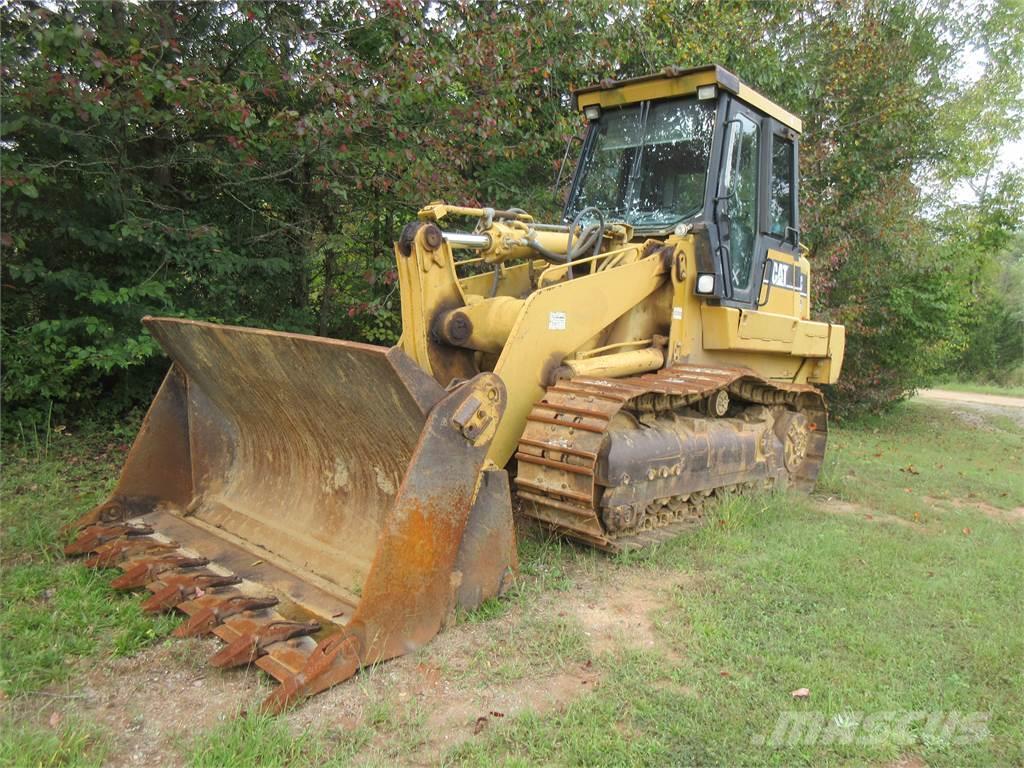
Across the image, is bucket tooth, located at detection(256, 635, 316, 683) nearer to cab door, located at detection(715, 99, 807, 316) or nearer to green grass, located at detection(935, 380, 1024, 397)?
cab door, located at detection(715, 99, 807, 316)

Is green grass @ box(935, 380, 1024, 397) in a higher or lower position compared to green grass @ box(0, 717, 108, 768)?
lower

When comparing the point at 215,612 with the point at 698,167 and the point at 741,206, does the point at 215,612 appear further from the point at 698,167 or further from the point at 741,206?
the point at 741,206

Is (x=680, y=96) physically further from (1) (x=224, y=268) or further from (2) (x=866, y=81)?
(2) (x=866, y=81)

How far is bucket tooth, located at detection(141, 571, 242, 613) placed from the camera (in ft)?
11.1

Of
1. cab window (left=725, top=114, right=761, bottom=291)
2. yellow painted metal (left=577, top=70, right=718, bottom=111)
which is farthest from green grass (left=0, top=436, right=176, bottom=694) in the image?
yellow painted metal (left=577, top=70, right=718, bottom=111)

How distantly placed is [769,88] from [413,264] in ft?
23.6

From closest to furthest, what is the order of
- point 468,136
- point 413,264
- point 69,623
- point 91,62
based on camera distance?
1. point 69,623
2. point 413,264
3. point 91,62
4. point 468,136

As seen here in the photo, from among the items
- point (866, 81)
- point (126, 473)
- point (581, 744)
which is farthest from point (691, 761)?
point (866, 81)

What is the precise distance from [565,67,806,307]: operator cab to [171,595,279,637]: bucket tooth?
10.6 ft

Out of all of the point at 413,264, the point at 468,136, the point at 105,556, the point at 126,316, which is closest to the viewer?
the point at 105,556

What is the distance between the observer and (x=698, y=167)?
5.34 metres

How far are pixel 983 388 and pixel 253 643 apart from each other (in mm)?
26471

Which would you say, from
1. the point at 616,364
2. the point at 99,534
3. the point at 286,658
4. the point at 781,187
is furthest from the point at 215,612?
the point at 781,187

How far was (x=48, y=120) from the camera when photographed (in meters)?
5.36
